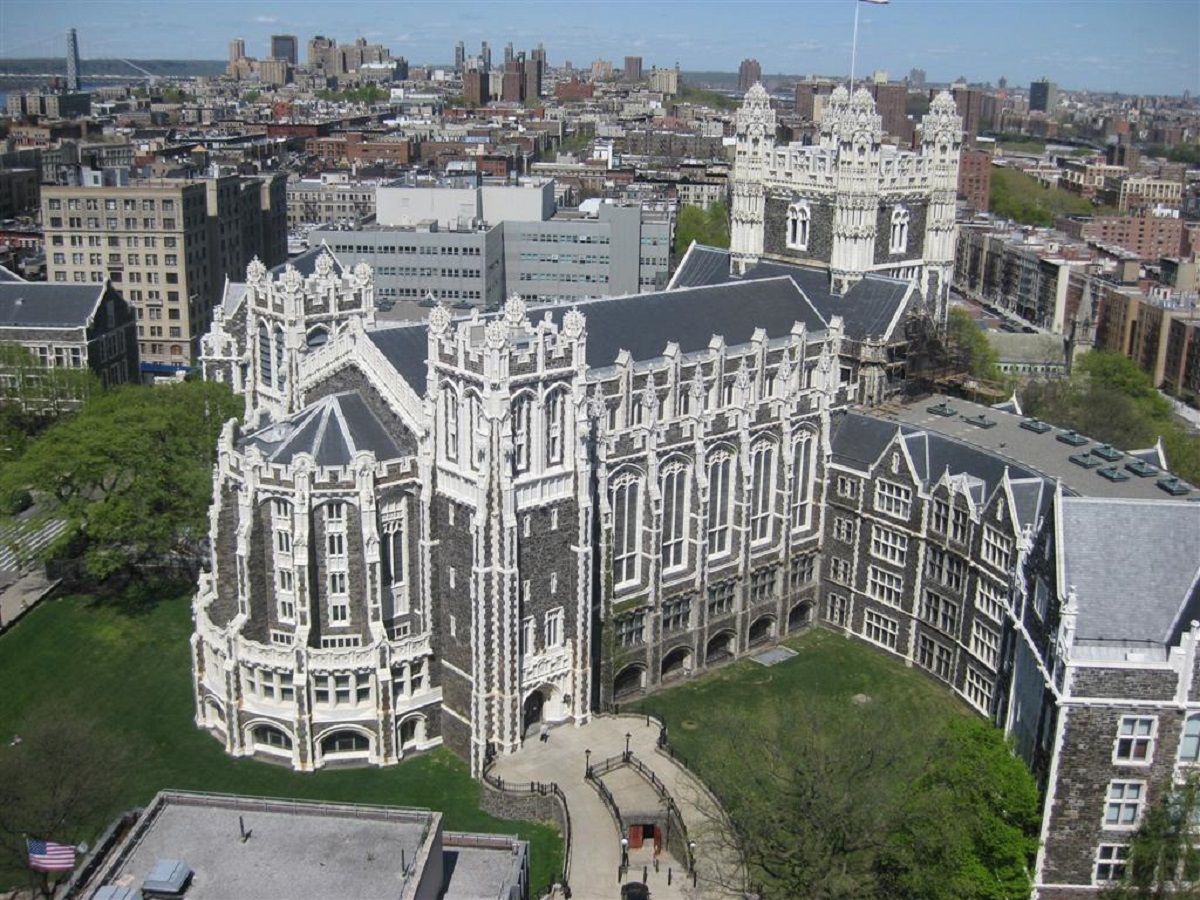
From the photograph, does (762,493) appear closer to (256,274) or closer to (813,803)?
(813,803)

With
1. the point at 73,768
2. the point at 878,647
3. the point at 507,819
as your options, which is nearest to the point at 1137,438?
the point at 878,647

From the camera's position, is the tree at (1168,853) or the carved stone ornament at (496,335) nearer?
the tree at (1168,853)

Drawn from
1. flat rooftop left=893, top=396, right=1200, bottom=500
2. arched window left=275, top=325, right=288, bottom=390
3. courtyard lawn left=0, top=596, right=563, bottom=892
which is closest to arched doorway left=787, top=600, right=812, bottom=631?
flat rooftop left=893, top=396, right=1200, bottom=500

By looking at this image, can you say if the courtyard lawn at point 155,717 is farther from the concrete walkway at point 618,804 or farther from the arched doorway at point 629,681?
the arched doorway at point 629,681

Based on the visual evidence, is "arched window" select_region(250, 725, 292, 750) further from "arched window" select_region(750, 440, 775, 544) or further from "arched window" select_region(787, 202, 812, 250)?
"arched window" select_region(787, 202, 812, 250)

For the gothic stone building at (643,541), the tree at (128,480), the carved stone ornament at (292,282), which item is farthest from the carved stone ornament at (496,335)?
the tree at (128,480)

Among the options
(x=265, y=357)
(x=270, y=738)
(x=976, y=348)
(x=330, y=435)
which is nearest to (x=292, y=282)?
(x=265, y=357)
